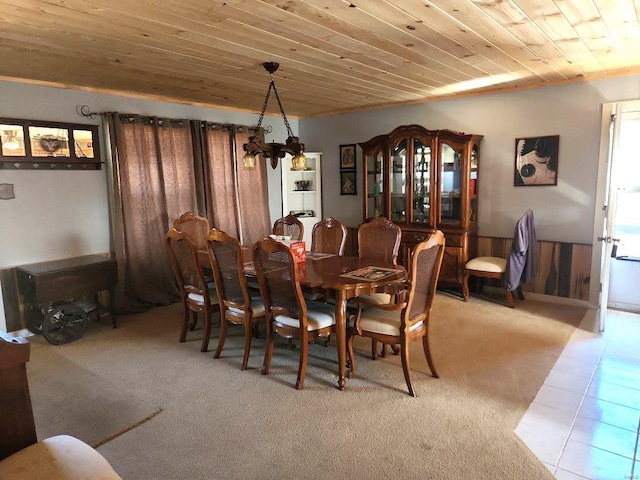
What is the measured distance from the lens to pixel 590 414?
248 centimetres

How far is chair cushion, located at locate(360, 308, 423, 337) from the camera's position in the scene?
9.14 feet

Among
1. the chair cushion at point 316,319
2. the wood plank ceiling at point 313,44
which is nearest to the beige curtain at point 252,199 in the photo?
the wood plank ceiling at point 313,44

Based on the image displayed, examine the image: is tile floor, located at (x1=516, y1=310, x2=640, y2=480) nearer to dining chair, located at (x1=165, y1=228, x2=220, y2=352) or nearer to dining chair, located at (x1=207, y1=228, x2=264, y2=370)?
dining chair, located at (x1=207, y1=228, x2=264, y2=370)

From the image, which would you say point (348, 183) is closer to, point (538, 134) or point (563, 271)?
point (538, 134)

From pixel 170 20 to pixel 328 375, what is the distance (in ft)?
7.87

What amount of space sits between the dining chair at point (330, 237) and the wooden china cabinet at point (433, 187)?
1.25 metres

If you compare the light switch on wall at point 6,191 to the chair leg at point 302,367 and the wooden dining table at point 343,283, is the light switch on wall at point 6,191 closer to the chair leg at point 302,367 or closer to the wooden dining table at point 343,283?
the wooden dining table at point 343,283

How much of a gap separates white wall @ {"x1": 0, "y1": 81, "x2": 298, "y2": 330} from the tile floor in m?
4.05

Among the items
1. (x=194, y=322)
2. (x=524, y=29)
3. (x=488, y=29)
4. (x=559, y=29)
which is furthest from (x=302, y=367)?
(x=559, y=29)

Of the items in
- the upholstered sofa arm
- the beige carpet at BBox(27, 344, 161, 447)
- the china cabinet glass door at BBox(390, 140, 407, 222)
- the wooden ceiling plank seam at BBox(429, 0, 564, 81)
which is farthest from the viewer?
the china cabinet glass door at BBox(390, 140, 407, 222)

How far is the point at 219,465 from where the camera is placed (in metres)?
2.10

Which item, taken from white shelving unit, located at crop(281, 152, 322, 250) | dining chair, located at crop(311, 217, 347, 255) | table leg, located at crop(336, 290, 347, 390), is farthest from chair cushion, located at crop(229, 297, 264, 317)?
white shelving unit, located at crop(281, 152, 322, 250)

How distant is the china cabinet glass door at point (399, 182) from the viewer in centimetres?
508

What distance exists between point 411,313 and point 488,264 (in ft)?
6.97
